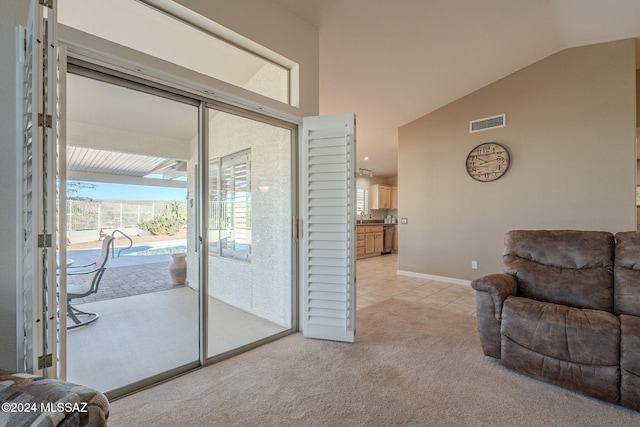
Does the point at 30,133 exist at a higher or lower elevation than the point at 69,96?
lower

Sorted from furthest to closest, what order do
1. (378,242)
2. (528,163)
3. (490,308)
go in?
(378,242), (528,163), (490,308)

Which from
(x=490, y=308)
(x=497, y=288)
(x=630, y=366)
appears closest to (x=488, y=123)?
(x=497, y=288)

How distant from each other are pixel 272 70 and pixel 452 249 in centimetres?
395

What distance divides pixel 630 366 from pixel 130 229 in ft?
11.0

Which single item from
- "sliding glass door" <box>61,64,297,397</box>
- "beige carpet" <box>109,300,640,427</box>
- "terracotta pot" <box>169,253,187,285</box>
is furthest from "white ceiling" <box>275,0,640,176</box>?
"beige carpet" <box>109,300,640,427</box>

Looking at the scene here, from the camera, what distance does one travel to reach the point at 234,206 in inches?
125

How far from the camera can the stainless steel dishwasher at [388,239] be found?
880cm

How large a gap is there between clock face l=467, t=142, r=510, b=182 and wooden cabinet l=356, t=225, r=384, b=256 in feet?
11.6

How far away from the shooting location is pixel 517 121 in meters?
4.24

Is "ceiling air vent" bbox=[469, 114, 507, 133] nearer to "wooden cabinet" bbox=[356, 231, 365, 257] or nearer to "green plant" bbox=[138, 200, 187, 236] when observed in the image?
"wooden cabinet" bbox=[356, 231, 365, 257]

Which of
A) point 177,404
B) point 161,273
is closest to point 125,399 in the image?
point 177,404

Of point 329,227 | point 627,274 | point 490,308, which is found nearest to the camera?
point 627,274

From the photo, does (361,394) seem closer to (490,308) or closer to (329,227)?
(490,308)

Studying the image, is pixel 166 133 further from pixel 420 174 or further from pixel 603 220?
pixel 603 220
